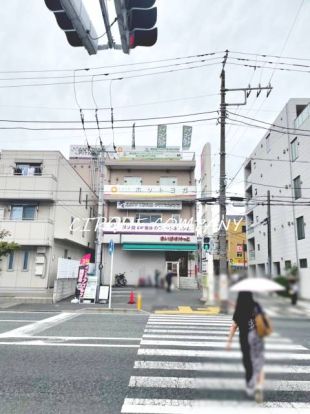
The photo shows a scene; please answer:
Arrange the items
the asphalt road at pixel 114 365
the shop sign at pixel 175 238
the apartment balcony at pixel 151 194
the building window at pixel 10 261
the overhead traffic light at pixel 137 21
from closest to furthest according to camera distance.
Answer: the asphalt road at pixel 114 365, the apartment balcony at pixel 151 194, the shop sign at pixel 175 238, the overhead traffic light at pixel 137 21, the building window at pixel 10 261

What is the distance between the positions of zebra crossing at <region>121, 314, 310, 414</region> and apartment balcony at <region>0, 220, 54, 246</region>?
45.8 ft

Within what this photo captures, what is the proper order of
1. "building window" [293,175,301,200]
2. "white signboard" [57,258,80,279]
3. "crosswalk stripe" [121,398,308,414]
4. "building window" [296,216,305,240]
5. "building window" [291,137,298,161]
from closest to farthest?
1. "building window" [293,175,301,200]
2. "building window" [296,216,305,240]
3. "building window" [291,137,298,161]
4. "crosswalk stripe" [121,398,308,414]
5. "white signboard" [57,258,80,279]

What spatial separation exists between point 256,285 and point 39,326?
1415 cm

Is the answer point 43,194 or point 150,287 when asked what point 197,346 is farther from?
point 43,194

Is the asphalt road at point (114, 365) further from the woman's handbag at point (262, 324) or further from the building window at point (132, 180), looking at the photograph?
the building window at point (132, 180)

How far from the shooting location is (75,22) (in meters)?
4.39

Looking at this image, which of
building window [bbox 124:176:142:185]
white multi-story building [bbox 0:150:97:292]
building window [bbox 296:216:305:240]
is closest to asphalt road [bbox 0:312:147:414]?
building window [bbox 296:216:305:240]

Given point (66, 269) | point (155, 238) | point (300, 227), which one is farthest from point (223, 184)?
point (66, 269)

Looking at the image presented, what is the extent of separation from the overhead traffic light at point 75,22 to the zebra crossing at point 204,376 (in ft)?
13.7

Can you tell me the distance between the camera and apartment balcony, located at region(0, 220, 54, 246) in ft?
79.6

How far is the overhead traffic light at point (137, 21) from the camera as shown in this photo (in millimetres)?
4484

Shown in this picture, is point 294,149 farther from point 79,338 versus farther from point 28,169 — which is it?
point 28,169

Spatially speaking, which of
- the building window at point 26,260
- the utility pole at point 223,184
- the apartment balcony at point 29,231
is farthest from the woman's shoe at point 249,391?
the building window at point 26,260

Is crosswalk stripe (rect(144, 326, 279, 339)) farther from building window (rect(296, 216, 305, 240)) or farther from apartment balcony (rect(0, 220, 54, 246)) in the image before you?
apartment balcony (rect(0, 220, 54, 246))
